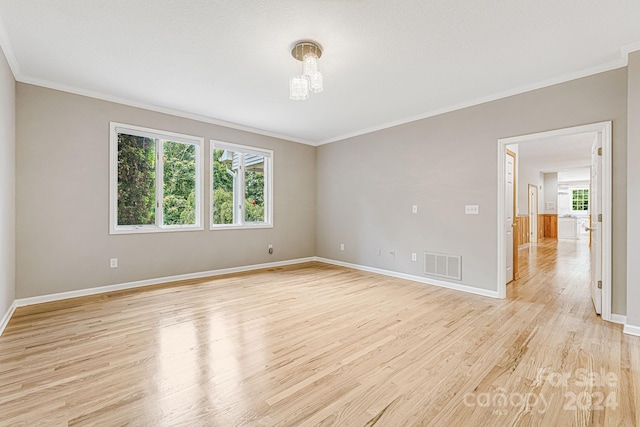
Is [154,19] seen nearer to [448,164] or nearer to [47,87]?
[47,87]

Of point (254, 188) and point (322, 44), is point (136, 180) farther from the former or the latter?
point (322, 44)

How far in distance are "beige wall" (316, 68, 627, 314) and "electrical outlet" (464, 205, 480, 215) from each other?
5cm

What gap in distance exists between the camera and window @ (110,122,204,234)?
4.14 meters

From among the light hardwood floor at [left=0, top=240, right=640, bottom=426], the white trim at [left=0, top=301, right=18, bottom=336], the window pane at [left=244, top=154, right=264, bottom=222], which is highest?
the window pane at [left=244, top=154, right=264, bottom=222]

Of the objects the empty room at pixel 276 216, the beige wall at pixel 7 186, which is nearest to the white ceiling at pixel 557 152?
the empty room at pixel 276 216

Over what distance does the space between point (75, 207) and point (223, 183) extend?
7.17 feet

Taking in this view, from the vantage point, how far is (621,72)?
2.92 meters

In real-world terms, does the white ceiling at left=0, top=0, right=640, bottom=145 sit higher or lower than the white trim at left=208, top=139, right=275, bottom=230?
higher

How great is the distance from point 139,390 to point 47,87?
13.0 ft

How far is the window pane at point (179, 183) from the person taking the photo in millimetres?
4605

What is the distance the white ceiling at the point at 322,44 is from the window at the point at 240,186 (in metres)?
1.39

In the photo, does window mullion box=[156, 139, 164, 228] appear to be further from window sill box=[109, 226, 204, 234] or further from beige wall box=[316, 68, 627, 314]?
beige wall box=[316, 68, 627, 314]

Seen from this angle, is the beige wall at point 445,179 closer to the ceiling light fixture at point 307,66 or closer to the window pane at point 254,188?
the window pane at point 254,188

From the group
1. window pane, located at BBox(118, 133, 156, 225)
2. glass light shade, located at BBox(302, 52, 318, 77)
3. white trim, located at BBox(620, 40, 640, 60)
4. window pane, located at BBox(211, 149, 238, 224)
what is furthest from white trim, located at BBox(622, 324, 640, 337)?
window pane, located at BBox(118, 133, 156, 225)
